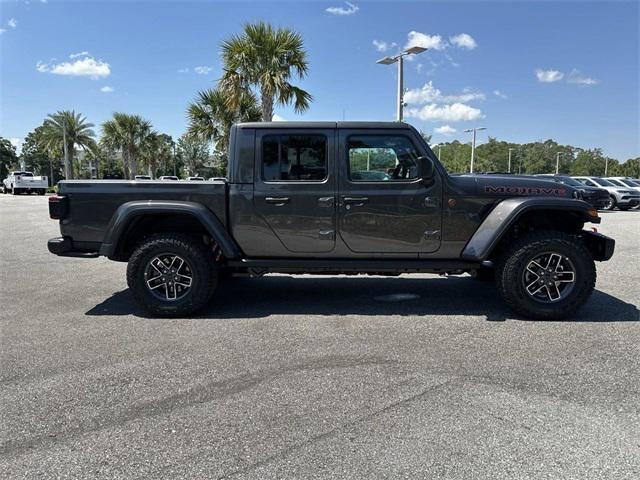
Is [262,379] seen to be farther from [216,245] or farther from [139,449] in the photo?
[216,245]

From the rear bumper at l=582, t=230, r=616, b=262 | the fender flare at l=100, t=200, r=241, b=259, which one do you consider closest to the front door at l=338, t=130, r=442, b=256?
the fender flare at l=100, t=200, r=241, b=259

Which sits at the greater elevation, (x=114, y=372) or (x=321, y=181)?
(x=321, y=181)

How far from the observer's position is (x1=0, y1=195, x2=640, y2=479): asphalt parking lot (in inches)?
93.6

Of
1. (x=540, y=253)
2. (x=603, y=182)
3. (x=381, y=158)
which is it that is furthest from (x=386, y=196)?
(x=603, y=182)

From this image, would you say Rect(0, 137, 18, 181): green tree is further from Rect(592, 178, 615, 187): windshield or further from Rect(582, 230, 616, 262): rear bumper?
Rect(582, 230, 616, 262): rear bumper

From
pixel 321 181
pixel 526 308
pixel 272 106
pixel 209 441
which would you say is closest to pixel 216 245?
pixel 321 181

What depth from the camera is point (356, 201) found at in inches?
186

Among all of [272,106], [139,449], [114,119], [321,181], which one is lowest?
[139,449]

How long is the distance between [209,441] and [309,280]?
4.08m

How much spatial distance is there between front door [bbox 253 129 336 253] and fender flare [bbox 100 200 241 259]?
1.58 ft

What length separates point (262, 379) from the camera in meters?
3.32

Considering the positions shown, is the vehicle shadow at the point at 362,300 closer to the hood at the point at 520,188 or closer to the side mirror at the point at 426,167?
the hood at the point at 520,188

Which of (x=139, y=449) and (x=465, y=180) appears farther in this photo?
(x=465, y=180)

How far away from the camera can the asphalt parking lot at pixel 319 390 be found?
7.80 ft
